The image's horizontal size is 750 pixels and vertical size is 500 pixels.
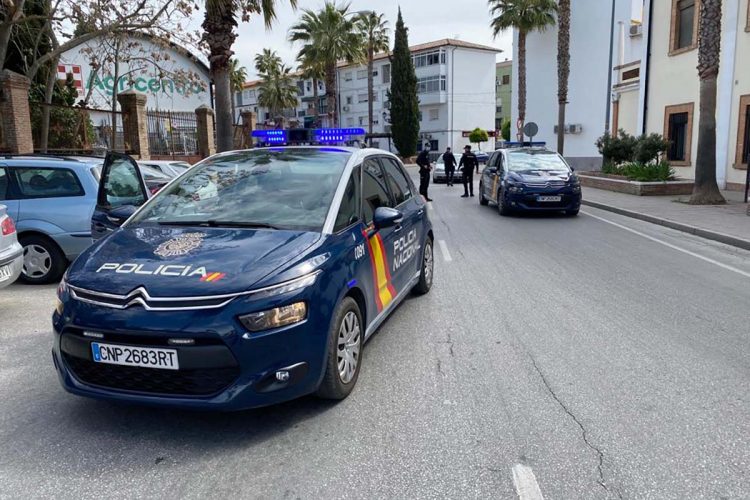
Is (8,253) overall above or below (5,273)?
above

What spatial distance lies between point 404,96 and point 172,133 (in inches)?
1386

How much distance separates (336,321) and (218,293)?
0.80 metres

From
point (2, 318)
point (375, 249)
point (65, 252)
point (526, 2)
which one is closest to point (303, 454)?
point (375, 249)

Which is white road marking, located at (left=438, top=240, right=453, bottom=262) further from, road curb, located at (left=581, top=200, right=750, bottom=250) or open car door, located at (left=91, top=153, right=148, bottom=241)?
road curb, located at (left=581, top=200, right=750, bottom=250)

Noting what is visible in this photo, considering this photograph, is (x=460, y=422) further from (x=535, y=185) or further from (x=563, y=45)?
(x=563, y=45)

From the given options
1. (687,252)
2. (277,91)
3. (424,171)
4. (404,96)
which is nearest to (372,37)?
(404,96)

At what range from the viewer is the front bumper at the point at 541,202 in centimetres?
1375

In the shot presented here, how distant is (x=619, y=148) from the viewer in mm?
21703

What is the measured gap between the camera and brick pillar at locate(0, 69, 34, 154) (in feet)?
51.1

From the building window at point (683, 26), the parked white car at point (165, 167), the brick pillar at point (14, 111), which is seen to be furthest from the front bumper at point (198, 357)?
the building window at point (683, 26)

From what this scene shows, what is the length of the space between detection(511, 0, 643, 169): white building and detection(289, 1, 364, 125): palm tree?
11851 millimetres

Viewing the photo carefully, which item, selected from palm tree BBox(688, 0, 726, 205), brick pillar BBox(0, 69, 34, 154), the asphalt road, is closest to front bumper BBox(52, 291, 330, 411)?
the asphalt road

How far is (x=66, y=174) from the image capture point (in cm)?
783

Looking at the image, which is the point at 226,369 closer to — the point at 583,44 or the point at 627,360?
the point at 627,360
